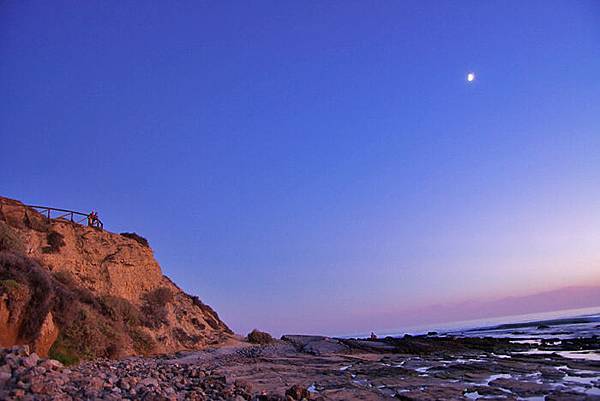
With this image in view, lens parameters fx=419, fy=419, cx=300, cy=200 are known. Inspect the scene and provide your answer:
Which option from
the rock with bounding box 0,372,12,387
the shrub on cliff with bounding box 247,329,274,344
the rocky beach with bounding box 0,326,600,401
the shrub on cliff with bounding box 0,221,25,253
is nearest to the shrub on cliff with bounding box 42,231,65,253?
the shrub on cliff with bounding box 0,221,25,253

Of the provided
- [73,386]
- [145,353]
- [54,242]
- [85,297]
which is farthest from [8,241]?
[73,386]

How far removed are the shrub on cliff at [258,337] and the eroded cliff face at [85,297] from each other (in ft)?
→ 7.33

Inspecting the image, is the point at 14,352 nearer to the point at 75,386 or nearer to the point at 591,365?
the point at 75,386

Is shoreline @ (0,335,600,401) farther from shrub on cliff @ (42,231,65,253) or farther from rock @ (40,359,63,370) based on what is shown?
shrub on cliff @ (42,231,65,253)

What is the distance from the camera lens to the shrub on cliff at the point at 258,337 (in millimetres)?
29980

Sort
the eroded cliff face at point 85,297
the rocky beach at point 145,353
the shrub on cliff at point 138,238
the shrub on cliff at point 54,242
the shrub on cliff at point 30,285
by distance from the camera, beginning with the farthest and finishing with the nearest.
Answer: the shrub on cliff at point 138,238, the shrub on cliff at point 54,242, the eroded cliff face at point 85,297, the shrub on cliff at point 30,285, the rocky beach at point 145,353

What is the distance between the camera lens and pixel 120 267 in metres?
24.3

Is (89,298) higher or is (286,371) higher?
(89,298)

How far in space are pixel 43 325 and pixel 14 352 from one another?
608cm

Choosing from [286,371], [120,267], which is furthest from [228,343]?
[286,371]

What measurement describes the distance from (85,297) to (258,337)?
585 inches

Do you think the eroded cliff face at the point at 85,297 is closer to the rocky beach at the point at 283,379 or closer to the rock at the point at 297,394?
the rocky beach at the point at 283,379

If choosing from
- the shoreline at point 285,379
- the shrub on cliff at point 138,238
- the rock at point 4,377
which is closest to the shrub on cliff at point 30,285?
the shoreline at point 285,379

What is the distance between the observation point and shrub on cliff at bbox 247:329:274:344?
30.0m
